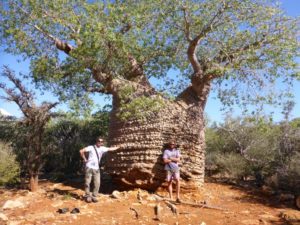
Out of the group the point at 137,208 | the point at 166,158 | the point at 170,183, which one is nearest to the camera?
the point at 137,208

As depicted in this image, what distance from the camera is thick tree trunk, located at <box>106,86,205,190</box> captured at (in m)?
8.61

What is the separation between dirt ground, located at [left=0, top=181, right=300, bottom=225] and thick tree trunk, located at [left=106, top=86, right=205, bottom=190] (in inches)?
15.9

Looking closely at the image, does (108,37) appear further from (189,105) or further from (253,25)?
(253,25)

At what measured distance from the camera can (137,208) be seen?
7145 mm

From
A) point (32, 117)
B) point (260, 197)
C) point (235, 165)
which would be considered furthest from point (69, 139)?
point (260, 197)

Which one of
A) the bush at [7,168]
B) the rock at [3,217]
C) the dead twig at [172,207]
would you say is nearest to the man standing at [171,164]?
the dead twig at [172,207]

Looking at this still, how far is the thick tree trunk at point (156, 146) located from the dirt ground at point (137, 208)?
15.9 inches

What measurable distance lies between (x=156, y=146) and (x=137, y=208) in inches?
75.3

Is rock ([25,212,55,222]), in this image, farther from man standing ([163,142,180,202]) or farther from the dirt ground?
man standing ([163,142,180,202])

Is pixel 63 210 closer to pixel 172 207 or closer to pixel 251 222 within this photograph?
pixel 172 207

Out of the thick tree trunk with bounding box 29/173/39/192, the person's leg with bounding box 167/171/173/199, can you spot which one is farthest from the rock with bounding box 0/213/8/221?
the person's leg with bounding box 167/171/173/199

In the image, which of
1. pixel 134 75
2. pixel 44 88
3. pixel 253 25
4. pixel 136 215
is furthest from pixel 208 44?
pixel 136 215

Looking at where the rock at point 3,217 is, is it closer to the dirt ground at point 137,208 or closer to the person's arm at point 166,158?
the dirt ground at point 137,208

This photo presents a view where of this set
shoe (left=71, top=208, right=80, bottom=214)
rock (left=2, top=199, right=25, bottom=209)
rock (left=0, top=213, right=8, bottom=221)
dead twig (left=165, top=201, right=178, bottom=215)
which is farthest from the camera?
rock (left=2, top=199, right=25, bottom=209)
